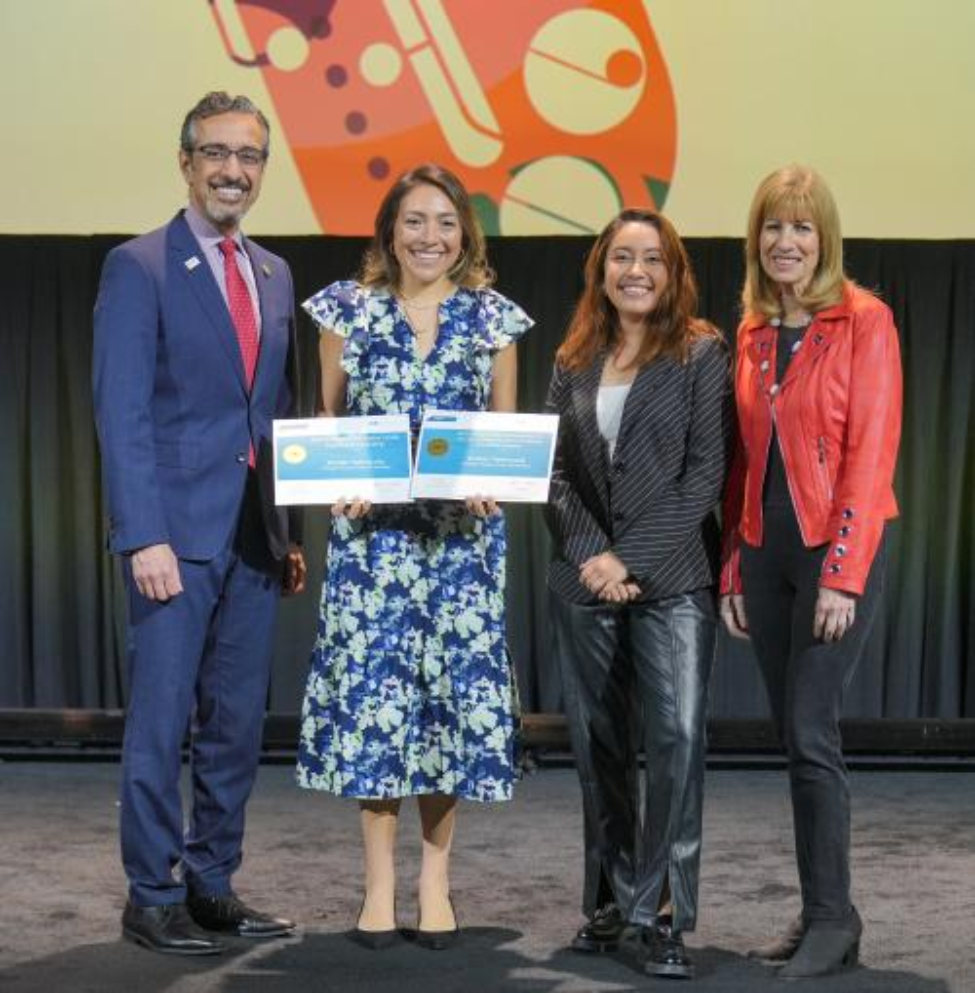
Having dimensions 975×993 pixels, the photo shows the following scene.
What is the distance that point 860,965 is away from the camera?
3.40 meters

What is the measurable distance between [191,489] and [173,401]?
6.8 inches

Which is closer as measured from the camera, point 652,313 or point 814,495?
point 814,495

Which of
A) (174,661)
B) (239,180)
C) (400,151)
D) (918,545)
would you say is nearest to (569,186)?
(400,151)

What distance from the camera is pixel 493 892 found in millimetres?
4070

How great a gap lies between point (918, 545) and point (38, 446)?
3.12 meters

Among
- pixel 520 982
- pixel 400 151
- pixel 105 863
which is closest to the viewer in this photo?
pixel 520 982

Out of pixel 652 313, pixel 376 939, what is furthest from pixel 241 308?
pixel 376 939

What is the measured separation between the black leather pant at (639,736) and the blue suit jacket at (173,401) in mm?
685

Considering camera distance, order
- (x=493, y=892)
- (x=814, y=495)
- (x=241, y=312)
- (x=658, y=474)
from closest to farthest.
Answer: (x=814, y=495) < (x=658, y=474) < (x=241, y=312) < (x=493, y=892)

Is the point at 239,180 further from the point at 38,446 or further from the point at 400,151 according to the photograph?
the point at 38,446

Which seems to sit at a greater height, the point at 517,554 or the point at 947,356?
the point at 947,356

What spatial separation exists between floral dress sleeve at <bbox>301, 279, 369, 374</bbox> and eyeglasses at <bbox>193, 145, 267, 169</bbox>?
294 mm

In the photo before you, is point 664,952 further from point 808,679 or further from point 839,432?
point 839,432

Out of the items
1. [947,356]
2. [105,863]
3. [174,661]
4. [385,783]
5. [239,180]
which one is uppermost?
[239,180]
